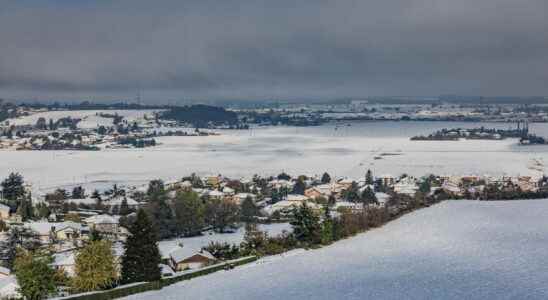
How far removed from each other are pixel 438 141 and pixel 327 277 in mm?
54494

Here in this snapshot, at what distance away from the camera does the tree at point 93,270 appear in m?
15.4

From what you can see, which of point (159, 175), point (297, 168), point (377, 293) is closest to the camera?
point (377, 293)

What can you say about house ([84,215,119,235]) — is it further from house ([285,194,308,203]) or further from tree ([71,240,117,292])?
tree ([71,240,117,292])

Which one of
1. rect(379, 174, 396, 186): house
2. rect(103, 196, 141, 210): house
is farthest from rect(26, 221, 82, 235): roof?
rect(379, 174, 396, 186): house

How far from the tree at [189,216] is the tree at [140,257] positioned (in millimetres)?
9617

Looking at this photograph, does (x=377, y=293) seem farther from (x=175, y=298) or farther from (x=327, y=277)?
(x=175, y=298)

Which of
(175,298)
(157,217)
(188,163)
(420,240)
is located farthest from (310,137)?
(175,298)

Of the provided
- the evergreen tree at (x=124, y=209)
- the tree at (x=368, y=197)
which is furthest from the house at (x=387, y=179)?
the evergreen tree at (x=124, y=209)

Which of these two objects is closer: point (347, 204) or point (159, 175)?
point (347, 204)

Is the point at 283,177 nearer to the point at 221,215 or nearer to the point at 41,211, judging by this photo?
the point at 221,215

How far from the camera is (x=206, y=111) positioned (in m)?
121

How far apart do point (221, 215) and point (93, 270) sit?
11.8 m

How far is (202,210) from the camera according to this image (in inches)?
1069

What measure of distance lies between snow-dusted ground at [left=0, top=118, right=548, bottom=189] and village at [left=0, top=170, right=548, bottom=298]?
4031mm
